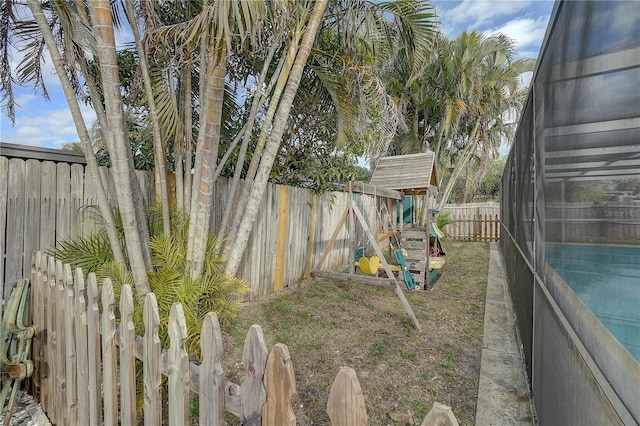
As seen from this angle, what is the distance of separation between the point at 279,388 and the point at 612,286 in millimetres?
946

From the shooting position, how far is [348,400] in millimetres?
831

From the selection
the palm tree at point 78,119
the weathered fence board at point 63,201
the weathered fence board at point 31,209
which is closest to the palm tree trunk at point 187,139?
the palm tree at point 78,119

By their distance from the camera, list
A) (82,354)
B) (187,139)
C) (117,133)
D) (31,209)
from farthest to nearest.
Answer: (187,139), (31,209), (117,133), (82,354)

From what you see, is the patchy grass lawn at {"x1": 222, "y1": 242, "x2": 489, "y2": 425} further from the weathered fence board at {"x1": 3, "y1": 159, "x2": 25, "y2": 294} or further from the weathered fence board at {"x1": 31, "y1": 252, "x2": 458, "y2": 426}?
the weathered fence board at {"x1": 3, "y1": 159, "x2": 25, "y2": 294}

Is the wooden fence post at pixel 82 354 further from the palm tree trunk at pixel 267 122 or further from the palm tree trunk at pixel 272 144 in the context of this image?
the palm tree trunk at pixel 267 122

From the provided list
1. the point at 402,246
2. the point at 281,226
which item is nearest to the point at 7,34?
the point at 281,226

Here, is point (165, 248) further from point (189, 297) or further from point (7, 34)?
point (7, 34)

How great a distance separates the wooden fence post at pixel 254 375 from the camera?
0.98m

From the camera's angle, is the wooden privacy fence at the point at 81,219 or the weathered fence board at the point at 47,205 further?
the weathered fence board at the point at 47,205

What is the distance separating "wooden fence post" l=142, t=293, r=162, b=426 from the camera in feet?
4.12

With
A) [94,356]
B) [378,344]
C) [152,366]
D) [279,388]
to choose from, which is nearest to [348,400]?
[279,388]

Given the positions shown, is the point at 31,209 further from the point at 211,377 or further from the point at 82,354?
the point at 211,377

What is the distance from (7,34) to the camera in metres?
3.18

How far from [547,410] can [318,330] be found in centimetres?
238
